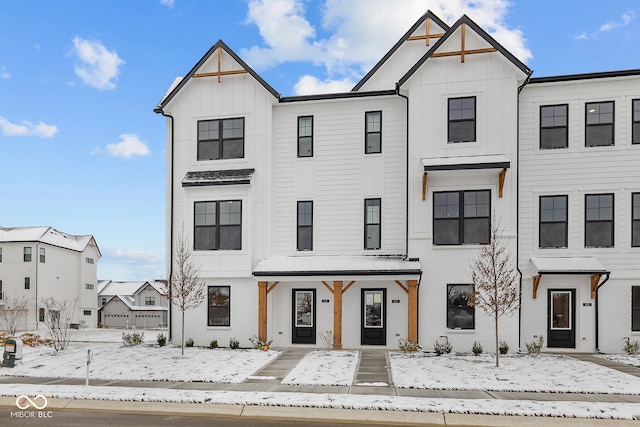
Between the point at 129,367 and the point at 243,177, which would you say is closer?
the point at 129,367

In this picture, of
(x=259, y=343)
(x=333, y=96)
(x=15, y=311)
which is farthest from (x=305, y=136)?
(x=15, y=311)

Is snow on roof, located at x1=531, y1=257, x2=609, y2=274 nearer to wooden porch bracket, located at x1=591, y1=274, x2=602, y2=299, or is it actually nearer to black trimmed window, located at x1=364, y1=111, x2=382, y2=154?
A: wooden porch bracket, located at x1=591, y1=274, x2=602, y2=299

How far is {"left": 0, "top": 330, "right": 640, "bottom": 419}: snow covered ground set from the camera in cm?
1112

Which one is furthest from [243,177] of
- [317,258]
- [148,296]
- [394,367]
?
[148,296]

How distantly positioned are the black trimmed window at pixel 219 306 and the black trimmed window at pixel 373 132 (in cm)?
856

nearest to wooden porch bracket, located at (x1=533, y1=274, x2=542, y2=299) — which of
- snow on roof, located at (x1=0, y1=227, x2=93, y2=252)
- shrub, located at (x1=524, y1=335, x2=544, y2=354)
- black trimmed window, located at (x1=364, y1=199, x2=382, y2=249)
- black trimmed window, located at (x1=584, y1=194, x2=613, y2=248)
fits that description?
shrub, located at (x1=524, y1=335, x2=544, y2=354)

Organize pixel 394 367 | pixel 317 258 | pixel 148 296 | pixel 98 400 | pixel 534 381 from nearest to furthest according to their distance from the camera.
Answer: pixel 98 400, pixel 534 381, pixel 394 367, pixel 317 258, pixel 148 296

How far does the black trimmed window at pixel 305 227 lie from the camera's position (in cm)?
2162

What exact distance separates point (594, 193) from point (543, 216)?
2.08 meters

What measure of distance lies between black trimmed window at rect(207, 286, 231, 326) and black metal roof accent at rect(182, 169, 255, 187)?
4.52 meters

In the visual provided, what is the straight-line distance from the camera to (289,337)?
2117 cm

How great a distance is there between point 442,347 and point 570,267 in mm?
5740

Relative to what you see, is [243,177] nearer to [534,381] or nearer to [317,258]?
[317,258]

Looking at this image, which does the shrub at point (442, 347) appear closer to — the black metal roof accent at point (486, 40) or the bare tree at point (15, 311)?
the black metal roof accent at point (486, 40)
